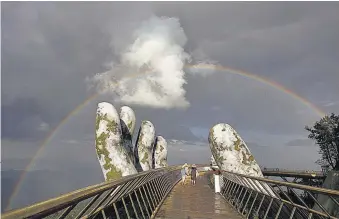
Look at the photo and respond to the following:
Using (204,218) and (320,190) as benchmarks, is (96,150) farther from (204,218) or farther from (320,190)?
(320,190)

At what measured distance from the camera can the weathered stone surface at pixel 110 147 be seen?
2023cm

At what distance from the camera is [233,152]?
629 inches

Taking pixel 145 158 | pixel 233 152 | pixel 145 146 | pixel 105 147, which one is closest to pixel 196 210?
pixel 233 152

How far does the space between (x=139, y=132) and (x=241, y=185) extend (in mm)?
15988

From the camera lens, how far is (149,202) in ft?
34.8

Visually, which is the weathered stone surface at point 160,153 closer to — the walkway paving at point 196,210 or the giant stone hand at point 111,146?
the giant stone hand at point 111,146

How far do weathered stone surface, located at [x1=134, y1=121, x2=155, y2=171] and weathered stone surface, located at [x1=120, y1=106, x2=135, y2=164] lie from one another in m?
1.45

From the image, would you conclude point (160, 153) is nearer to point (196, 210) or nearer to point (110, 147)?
point (110, 147)

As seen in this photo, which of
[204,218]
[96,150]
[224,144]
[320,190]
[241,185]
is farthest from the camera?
[96,150]

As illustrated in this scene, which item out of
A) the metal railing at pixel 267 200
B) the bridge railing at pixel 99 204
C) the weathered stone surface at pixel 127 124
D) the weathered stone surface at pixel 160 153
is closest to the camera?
the bridge railing at pixel 99 204

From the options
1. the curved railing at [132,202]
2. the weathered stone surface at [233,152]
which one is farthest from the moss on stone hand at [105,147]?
the curved railing at [132,202]

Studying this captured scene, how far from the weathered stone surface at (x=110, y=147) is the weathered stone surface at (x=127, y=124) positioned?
8.28 feet

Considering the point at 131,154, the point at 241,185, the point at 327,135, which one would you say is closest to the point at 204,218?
the point at 241,185

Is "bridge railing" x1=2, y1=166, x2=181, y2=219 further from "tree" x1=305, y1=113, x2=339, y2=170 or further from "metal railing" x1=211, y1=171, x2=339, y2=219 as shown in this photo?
"tree" x1=305, y1=113, x2=339, y2=170
